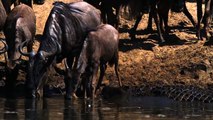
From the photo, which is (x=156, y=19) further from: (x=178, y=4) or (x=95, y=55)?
(x=95, y=55)

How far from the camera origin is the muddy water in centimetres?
1334

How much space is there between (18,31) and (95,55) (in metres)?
2.92

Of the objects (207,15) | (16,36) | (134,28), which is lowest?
(16,36)

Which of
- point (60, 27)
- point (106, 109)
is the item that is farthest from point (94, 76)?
point (106, 109)

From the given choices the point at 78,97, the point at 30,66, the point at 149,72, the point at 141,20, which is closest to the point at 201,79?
the point at 149,72

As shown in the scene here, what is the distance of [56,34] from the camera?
56.3 ft

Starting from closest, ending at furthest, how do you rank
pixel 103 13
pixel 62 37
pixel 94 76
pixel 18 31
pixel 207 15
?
pixel 94 76 → pixel 62 37 → pixel 18 31 → pixel 207 15 → pixel 103 13

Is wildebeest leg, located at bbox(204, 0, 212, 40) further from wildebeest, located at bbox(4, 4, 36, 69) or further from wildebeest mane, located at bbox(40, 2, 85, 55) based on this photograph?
wildebeest, located at bbox(4, 4, 36, 69)

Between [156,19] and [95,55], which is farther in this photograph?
[156,19]

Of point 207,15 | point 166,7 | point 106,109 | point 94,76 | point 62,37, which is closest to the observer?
point 106,109

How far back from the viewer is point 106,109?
14.5m

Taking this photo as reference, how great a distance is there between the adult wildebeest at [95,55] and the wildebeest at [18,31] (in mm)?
2045

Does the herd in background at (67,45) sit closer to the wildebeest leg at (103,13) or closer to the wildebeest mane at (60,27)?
the wildebeest mane at (60,27)

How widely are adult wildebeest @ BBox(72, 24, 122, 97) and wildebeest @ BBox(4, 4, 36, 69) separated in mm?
2045
